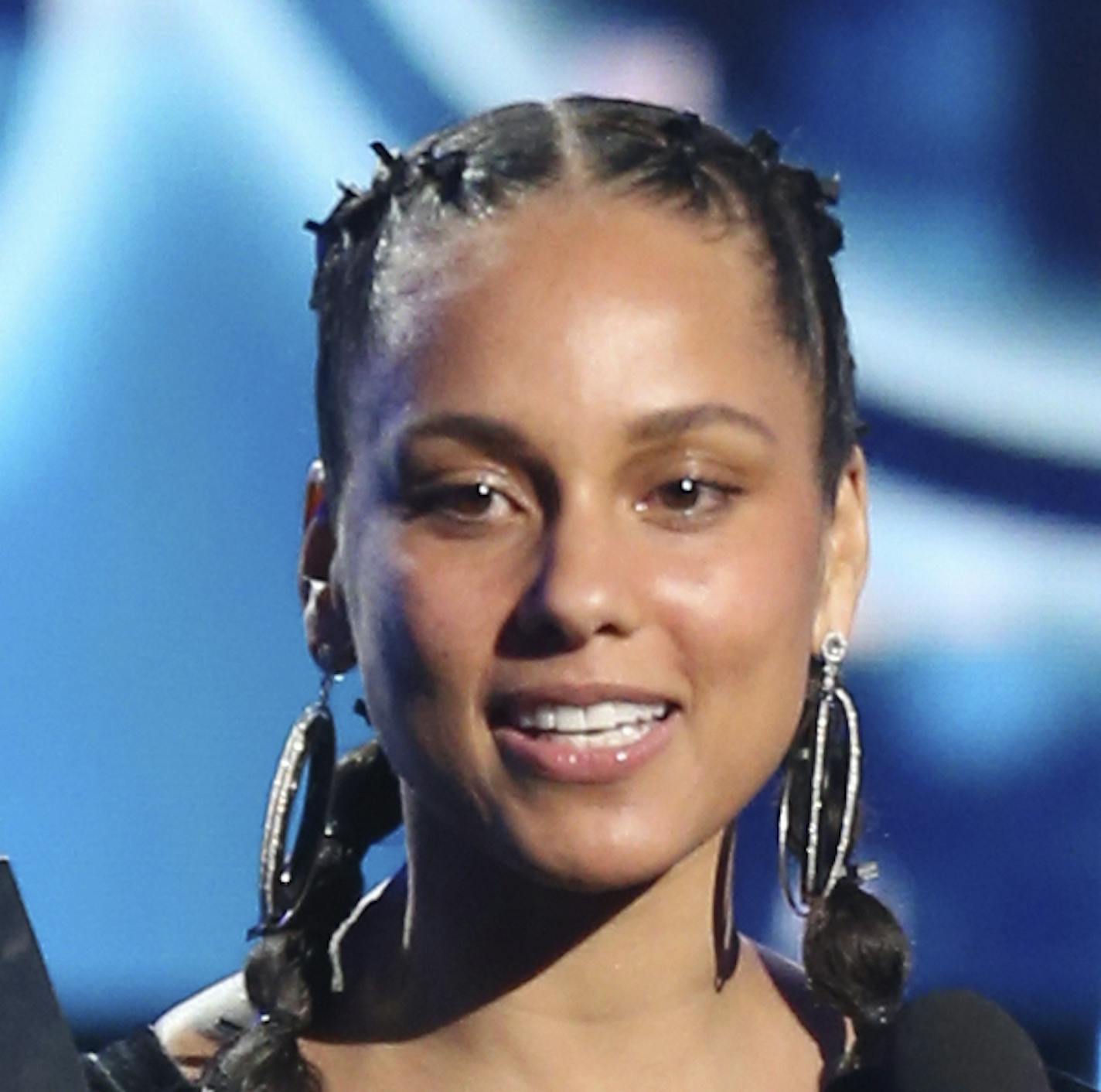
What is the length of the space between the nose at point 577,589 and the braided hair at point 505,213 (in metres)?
0.13

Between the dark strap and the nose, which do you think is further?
the dark strap

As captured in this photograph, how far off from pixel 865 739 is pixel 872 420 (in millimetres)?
239

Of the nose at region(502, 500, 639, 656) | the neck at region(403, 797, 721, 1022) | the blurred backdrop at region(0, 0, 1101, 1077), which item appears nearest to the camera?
the nose at region(502, 500, 639, 656)

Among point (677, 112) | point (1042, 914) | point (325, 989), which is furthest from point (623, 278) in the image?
point (1042, 914)

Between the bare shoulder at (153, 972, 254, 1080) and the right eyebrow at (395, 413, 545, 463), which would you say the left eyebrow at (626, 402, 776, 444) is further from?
the bare shoulder at (153, 972, 254, 1080)

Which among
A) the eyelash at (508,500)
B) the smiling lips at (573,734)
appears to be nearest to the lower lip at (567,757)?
the smiling lips at (573,734)

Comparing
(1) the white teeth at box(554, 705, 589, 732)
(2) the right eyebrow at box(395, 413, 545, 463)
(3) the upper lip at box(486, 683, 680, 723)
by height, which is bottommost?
(1) the white teeth at box(554, 705, 589, 732)

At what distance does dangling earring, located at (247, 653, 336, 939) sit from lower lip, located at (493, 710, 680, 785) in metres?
0.17

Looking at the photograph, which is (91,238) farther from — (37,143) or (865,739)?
(865,739)

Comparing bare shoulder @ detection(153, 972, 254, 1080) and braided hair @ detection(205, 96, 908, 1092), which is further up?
braided hair @ detection(205, 96, 908, 1092)

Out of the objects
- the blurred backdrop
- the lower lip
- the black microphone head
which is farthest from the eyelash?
the blurred backdrop

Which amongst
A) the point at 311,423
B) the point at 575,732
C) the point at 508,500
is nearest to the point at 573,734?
the point at 575,732

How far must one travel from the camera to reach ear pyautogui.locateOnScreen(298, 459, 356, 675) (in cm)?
113

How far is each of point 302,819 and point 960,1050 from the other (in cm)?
38
